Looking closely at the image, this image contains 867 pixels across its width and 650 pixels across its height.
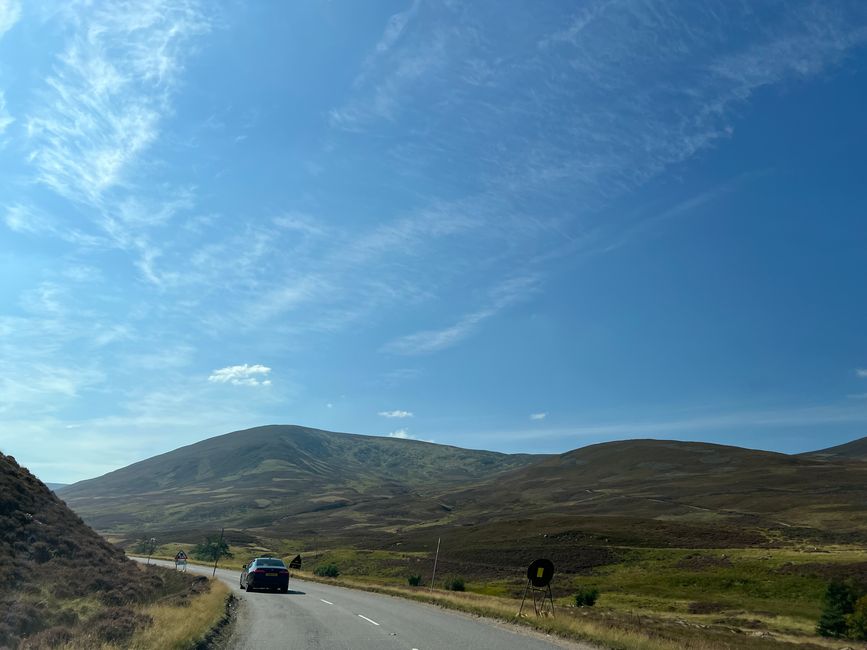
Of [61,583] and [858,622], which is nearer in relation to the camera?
[61,583]

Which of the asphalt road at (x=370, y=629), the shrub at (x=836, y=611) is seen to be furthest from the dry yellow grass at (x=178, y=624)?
the shrub at (x=836, y=611)

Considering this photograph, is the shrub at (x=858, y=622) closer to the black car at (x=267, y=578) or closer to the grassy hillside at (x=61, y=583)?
the black car at (x=267, y=578)

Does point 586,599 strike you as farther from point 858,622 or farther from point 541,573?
point 541,573

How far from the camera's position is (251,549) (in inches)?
4291

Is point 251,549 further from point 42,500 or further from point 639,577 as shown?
point 42,500

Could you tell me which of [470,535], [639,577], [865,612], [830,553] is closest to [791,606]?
[865,612]

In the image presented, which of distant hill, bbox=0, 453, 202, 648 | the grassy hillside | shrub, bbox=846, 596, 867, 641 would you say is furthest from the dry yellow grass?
shrub, bbox=846, 596, 867, 641

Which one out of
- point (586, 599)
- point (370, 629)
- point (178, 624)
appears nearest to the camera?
point (178, 624)

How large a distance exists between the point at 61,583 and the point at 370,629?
11.8 meters

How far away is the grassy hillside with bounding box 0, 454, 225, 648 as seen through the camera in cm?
1535

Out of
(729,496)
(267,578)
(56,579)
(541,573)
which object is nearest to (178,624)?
(56,579)

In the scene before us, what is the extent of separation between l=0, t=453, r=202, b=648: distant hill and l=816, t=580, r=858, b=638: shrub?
36350 millimetres

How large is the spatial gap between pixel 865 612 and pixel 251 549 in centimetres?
9278

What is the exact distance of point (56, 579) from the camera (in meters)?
23.2
